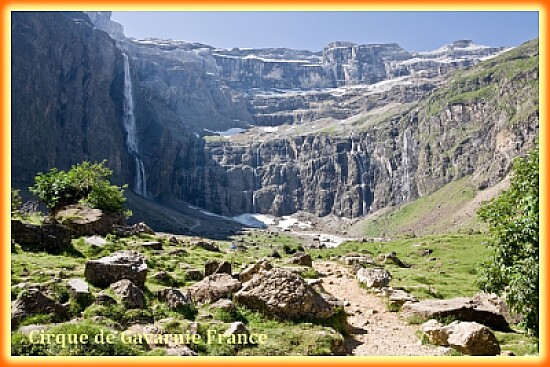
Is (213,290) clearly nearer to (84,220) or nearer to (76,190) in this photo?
(84,220)

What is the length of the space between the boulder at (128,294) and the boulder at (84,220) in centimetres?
2017

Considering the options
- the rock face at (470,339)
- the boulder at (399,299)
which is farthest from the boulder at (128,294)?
the boulder at (399,299)

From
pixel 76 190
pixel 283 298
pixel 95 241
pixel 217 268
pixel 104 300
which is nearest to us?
pixel 104 300

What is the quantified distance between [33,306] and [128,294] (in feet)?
13.1

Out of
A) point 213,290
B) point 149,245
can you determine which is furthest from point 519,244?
point 149,245

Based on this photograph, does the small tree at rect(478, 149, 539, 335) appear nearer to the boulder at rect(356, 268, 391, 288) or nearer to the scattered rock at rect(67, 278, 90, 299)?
the boulder at rect(356, 268, 391, 288)

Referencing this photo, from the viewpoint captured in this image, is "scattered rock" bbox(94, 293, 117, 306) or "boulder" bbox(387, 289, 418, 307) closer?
"scattered rock" bbox(94, 293, 117, 306)

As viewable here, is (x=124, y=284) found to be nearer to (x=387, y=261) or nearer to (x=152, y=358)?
(x=152, y=358)

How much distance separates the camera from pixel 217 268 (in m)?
29.6

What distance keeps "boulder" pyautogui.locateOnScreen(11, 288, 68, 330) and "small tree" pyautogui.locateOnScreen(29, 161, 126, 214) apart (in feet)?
98.0

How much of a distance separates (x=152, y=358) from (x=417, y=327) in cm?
1699

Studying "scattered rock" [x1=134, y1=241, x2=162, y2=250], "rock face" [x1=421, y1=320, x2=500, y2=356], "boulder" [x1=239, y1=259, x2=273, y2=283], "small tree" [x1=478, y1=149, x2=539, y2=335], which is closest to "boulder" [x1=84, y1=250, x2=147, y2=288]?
"boulder" [x1=239, y1=259, x2=273, y2=283]

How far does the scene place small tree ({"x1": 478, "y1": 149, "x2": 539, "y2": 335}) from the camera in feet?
55.9

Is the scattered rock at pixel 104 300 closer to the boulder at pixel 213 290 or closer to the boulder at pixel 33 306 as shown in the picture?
the boulder at pixel 33 306
